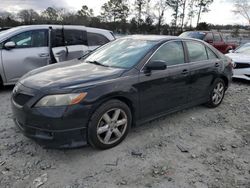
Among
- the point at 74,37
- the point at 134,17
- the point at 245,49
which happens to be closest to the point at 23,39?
the point at 74,37

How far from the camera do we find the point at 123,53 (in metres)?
3.69

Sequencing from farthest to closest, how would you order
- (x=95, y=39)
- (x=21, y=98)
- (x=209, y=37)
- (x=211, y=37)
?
(x=211, y=37)
(x=209, y=37)
(x=95, y=39)
(x=21, y=98)

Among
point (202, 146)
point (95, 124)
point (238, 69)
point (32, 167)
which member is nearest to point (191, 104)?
point (202, 146)

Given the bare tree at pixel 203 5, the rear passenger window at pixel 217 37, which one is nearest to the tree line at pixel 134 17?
the bare tree at pixel 203 5

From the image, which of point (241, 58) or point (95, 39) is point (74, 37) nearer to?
point (95, 39)

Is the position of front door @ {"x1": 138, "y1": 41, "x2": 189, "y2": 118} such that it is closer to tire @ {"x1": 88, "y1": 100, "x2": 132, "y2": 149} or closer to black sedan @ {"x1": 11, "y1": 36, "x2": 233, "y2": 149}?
black sedan @ {"x1": 11, "y1": 36, "x2": 233, "y2": 149}

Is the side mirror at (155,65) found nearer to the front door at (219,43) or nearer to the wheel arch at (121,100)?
the wheel arch at (121,100)

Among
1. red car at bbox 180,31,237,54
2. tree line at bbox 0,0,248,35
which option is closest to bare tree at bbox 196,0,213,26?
tree line at bbox 0,0,248,35

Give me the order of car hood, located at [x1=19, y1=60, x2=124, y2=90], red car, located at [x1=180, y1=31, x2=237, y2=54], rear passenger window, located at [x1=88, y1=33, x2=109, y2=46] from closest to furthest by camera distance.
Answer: car hood, located at [x1=19, y1=60, x2=124, y2=90] < rear passenger window, located at [x1=88, y1=33, x2=109, y2=46] < red car, located at [x1=180, y1=31, x2=237, y2=54]

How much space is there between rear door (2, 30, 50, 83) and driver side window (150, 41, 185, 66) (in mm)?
3324

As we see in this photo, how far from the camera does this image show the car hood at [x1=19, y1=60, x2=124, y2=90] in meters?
2.82

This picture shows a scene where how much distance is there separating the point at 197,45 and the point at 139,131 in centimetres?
209

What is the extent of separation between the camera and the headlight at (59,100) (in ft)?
8.71

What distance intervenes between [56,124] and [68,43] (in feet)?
13.1
